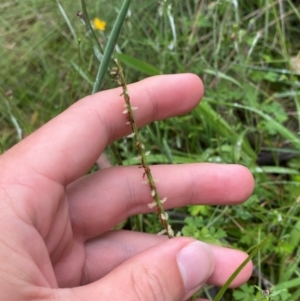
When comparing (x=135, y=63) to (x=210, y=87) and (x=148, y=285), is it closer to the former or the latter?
(x=210, y=87)

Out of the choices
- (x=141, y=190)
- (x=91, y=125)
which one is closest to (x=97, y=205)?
(x=141, y=190)

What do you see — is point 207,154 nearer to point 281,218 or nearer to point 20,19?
point 281,218

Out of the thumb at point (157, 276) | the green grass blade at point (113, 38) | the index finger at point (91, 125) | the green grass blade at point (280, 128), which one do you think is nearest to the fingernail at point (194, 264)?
the thumb at point (157, 276)

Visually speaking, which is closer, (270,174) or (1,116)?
(270,174)

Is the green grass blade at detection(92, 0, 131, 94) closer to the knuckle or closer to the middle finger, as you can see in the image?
the middle finger

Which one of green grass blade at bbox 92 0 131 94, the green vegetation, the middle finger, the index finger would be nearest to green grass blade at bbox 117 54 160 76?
the green vegetation

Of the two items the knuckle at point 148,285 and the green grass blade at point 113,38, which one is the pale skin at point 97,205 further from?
the green grass blade at point 113,38

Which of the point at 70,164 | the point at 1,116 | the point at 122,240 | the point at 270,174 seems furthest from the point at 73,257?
the point at 1,116
